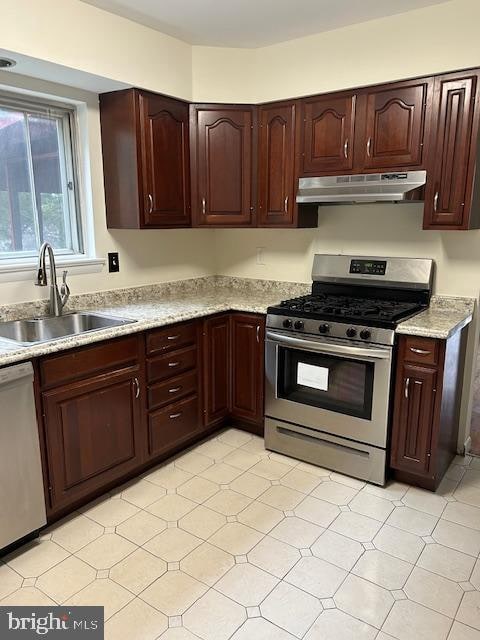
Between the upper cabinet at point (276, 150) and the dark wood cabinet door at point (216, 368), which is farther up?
the upper cabinet at point (276, 150)

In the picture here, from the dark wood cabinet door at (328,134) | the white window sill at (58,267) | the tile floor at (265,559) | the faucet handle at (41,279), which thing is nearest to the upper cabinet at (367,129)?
the dark wood cabinet door at (328,134)

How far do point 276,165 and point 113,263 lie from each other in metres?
1.23

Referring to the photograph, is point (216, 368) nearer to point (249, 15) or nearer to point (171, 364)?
point (171, 364)

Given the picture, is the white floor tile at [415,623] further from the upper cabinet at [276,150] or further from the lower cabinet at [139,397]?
the upper cabinet at [276,150]

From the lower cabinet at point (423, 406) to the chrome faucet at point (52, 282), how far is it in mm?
1866

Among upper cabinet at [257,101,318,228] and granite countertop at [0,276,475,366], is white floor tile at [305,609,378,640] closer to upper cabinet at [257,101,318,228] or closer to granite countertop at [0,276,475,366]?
granite countertop at [0,276,475,366]

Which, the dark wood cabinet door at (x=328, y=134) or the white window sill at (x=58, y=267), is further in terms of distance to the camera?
the dark wood cabinet door at (x=328, y=134)

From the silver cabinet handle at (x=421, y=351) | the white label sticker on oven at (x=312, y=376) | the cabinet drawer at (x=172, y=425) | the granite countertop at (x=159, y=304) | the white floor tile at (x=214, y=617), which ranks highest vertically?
the granite countertop at (x=159, y=304)

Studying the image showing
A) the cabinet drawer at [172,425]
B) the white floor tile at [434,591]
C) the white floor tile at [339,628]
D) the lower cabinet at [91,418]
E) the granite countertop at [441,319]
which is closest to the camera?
the white floor tile at [339,628]

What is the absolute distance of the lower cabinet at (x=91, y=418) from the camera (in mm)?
2180

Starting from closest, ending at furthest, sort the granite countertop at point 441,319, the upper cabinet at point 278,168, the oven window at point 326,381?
the granite countertop at point 441,319
the oven window at point 326,381
the upper cabinet at point 278,168

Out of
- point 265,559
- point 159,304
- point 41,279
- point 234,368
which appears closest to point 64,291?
point 41,279

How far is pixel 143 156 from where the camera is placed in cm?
Answer: 279

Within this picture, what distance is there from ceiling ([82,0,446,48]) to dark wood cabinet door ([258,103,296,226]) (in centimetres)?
43
